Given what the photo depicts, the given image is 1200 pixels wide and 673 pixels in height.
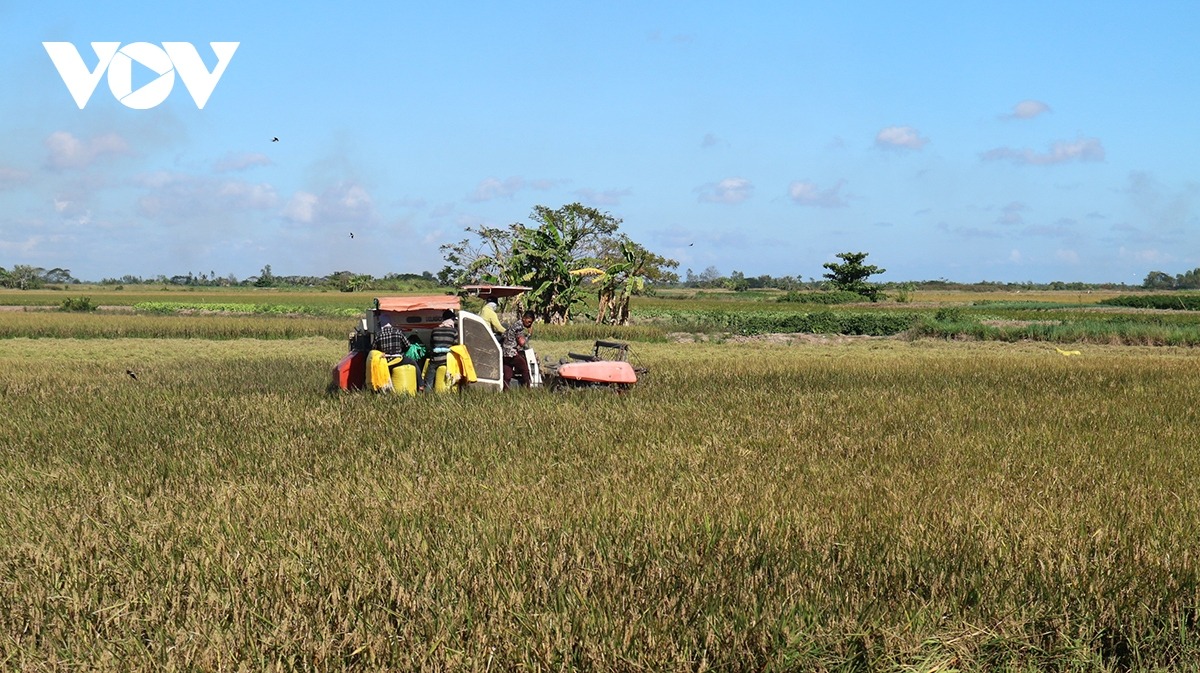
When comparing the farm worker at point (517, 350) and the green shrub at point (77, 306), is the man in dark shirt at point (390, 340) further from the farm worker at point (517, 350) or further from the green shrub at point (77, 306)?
the green shrub at point (77, 306)

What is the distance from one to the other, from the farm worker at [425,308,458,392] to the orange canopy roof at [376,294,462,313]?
5.0 inches

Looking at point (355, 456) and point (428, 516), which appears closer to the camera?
point (428, 516)

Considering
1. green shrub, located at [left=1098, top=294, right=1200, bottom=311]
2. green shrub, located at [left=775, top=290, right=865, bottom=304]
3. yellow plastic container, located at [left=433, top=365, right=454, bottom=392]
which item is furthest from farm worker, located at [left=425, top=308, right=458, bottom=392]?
green shrub, located at [left=775, top=290, right=865, bottom=304]

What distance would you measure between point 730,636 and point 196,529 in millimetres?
3146

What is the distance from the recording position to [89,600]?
4.18 m

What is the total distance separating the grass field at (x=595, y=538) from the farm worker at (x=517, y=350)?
111 cm

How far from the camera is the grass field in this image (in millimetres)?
3664

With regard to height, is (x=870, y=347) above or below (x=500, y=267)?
below

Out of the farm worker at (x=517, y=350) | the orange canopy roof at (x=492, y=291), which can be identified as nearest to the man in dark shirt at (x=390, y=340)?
the orange canopy roof at (x=492, y=291)

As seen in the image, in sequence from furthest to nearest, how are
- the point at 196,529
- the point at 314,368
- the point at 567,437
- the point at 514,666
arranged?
the point at 314,368
the point at 567,437
the point at 196,529
the point at 514,666

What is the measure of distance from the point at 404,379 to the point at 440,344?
22.8 inches

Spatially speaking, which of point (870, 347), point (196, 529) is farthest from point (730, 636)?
point (870, 347)

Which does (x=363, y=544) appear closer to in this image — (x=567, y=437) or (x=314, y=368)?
(x=567, y=437)

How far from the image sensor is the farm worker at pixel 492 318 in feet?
36.8
